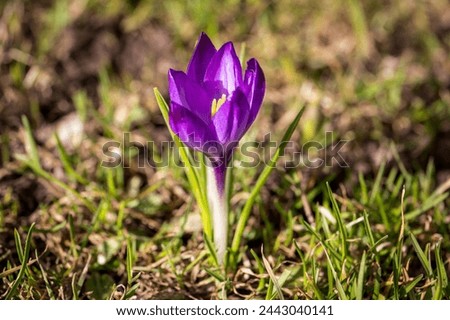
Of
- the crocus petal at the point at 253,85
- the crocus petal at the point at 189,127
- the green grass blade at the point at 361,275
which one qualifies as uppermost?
the crocus petal at the point at 253,85

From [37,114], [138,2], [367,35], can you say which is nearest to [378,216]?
[367,35]

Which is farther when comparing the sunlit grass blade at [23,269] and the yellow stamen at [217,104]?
the sunlit grass blade at [23,269]

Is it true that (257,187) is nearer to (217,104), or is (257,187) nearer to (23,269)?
(217,104)

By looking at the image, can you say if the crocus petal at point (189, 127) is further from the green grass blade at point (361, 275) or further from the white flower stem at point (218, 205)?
the green grass blade at point (361, 275)

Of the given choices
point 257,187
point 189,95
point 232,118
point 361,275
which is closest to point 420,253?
point 361,275

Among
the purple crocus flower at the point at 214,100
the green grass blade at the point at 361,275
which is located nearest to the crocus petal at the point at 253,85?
the purple crocus flower at the point at 214,100
